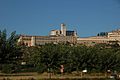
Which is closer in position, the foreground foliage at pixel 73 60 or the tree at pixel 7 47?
the tree at pixel 7 47

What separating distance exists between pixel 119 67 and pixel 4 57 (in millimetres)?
17875

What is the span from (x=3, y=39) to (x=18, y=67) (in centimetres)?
1684

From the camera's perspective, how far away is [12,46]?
152 feet

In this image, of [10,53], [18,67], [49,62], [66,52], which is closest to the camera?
[10,53]

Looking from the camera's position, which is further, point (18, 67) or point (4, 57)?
point (18, 67)

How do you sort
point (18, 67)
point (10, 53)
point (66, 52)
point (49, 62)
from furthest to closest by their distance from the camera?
point (18, 67)
point (66, 52)
point (49, 62)
point (10, 53)

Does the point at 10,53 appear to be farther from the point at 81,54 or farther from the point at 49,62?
the point at 81,54

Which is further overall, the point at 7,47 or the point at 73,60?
the point at 73,60

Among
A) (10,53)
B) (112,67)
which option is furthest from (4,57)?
(112,67)

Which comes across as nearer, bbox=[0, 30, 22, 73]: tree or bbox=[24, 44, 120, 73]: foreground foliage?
bbox=[0, 30, 22, 73]: tree

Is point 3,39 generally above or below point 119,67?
above

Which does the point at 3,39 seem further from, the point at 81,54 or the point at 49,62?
the point at 81,54

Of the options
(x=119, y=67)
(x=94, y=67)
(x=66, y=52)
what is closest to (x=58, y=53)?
(x=66, y=52)

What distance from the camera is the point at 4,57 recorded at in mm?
46250
